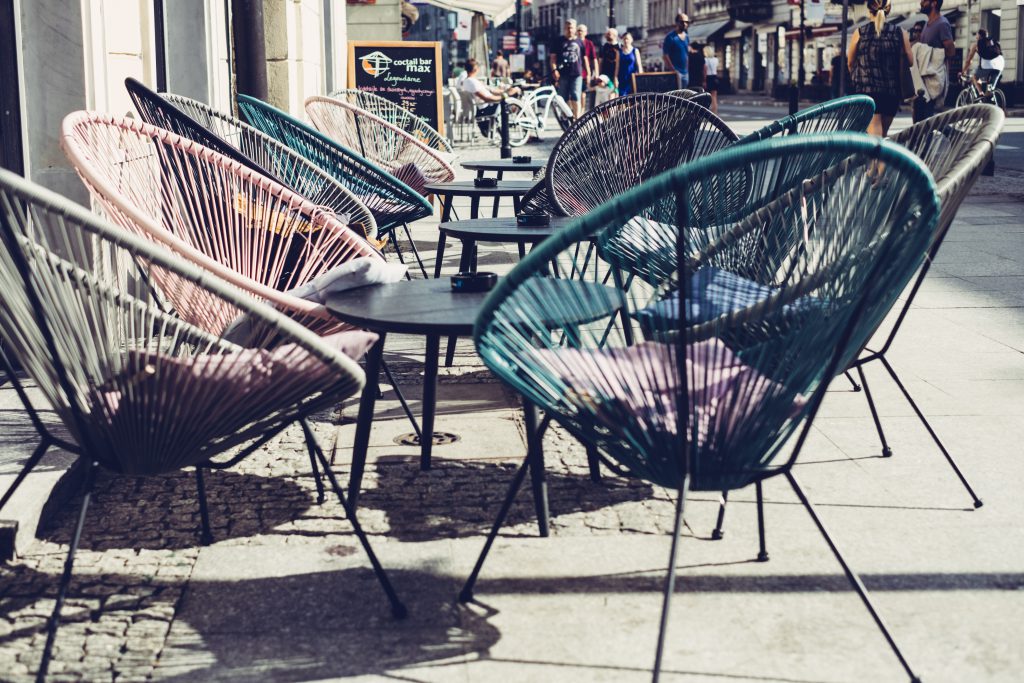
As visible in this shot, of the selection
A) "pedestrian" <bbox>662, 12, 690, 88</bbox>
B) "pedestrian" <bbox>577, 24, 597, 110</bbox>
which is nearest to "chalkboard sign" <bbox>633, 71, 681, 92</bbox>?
"pedestrian" <bbox>662, 12, 690, 88</bbox>

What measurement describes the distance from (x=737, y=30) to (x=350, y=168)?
68.2 metres

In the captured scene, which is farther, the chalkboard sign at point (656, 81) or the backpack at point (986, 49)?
the chalkboard sign at point (656, 81)

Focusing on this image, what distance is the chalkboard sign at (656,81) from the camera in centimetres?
1919

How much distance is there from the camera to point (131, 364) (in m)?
2.72

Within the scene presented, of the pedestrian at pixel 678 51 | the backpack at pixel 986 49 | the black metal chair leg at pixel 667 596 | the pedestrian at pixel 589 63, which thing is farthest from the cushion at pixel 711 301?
the pedestrian at pixel 589 63

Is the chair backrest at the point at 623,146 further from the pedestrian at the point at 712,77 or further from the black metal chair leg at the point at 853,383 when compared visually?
the pedestrian at the point at 712,77

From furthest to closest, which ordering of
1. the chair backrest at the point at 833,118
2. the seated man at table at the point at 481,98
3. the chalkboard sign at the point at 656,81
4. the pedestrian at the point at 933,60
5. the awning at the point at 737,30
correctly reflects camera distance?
the awning at the point at 737,30 → the seated man at table at the point at 481,98 → the chalkboard sign at the point at 656,81 → the pedestrian at the point at 933,60 → the chair backrest at the point at 833,118

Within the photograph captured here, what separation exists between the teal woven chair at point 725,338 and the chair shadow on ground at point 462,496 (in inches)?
30.8

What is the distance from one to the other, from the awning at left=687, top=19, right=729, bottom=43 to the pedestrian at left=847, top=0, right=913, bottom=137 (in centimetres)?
6042

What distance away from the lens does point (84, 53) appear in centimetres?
514

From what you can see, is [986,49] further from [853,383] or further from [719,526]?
[719,526]

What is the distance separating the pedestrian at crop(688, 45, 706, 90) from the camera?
2209 centimetres

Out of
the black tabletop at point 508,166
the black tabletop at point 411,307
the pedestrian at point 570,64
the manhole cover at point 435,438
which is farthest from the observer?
the pedestrian at point 570,64

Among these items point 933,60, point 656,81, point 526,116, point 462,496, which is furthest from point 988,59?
point 462,496
